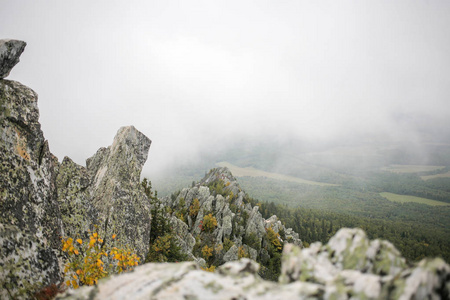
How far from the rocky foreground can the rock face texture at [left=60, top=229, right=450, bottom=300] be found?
0.07 feet

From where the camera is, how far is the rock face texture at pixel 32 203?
7.21 m

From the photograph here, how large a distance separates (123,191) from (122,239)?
12.1 feet

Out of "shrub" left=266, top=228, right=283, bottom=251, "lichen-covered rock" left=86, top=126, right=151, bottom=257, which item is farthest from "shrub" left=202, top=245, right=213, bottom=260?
"lichen-covered rock" left=86, top=126, right=151, bottom=257

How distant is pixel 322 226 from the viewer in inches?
5472

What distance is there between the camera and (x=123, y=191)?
15.9 metres

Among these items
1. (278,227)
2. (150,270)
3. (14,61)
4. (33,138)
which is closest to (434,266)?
(150,270)

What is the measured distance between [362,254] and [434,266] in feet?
4.84

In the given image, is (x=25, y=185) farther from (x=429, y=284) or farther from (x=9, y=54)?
(x=429, y=284)

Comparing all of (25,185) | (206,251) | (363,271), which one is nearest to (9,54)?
(25,185)

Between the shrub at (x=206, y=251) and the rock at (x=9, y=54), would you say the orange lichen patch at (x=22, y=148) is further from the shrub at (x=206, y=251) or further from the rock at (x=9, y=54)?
the shrub at (x=206, y=251)

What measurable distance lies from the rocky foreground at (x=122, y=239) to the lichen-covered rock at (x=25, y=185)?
3 centimetres

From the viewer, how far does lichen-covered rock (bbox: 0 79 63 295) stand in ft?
24.7

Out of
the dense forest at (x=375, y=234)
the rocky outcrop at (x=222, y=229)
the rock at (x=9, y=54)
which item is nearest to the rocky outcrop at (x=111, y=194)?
the rock at (x=9, y=54)

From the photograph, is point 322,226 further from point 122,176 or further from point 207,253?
point 122,176
